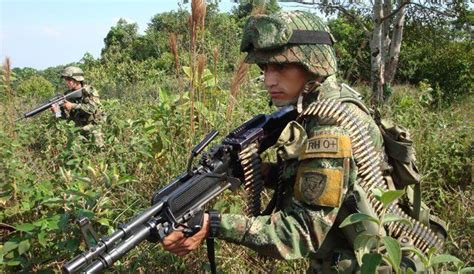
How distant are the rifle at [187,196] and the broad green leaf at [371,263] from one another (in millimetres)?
586

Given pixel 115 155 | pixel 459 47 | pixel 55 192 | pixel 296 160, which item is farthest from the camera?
pixel 459 47

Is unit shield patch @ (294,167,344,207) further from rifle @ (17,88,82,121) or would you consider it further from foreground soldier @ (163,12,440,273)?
rifle @ (17,88,82,121)

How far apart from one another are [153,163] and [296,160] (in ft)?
4.69

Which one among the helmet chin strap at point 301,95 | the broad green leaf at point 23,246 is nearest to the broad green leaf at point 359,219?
the helmet chin strap at point 301,95

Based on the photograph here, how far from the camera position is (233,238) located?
1.69 metres

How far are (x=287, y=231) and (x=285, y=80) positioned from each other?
2.04ft

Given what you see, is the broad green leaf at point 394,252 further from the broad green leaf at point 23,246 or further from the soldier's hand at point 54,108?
the soldier's hand at point 54,108

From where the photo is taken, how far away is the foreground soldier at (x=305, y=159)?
5.34ft

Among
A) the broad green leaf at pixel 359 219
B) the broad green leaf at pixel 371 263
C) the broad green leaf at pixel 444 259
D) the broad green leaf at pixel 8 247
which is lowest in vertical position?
the broad green leaf at pixel 8 247

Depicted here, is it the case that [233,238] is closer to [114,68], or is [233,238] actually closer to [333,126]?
[333,126]

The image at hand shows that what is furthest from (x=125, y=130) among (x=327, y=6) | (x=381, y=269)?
(x=327, y=6)

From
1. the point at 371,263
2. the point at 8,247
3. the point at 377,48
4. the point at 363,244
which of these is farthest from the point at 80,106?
the point at 371,263

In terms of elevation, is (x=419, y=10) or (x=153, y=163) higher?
(x=419, y=10)

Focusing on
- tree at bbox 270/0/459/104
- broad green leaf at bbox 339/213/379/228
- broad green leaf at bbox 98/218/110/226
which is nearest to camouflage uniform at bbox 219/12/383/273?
broad green leaf at bbox 339/213/379/228
